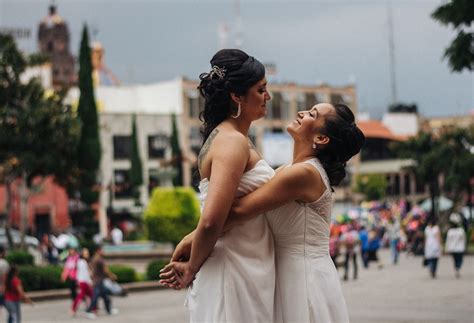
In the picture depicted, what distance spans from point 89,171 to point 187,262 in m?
42.5

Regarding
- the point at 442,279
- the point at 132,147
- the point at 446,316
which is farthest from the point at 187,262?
the point at 132,147

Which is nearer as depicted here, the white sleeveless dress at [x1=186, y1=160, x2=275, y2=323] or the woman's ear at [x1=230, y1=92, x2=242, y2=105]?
the white sleeveless dress at [x1=186, y1=160, x2=275, y2=323]

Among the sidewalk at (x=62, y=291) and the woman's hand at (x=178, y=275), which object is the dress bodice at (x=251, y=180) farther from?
the sidewalk at (x=62, y=291)

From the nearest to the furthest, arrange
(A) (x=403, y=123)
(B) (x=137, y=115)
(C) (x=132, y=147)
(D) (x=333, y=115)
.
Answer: (D) (x=333, y=115), (C) (x=132, y=147), (B) (x=137, y=115), (A) (x=403, y=123)

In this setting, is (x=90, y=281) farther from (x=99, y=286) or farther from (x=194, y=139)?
(x=194, y=139)

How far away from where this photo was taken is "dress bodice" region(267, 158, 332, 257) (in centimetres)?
513

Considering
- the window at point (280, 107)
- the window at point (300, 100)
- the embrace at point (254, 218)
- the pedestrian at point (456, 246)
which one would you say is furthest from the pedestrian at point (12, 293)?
the window at point (300, 100)

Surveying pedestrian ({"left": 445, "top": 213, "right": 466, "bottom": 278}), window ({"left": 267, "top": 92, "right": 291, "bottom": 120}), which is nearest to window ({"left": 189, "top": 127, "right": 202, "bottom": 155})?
window ({"left": 267, "top": 92, "right": 291, "bottom": 120})

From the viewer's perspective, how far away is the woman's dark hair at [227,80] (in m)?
5.05

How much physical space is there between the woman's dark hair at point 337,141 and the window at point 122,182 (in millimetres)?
72099

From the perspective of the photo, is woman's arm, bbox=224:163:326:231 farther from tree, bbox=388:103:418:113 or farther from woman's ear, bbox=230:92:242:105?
tree, bbox=388:103:418:113

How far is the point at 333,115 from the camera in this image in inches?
211

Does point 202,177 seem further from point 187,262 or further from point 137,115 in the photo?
point 137,115

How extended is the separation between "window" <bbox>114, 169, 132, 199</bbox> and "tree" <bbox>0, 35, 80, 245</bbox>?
1720 inches
